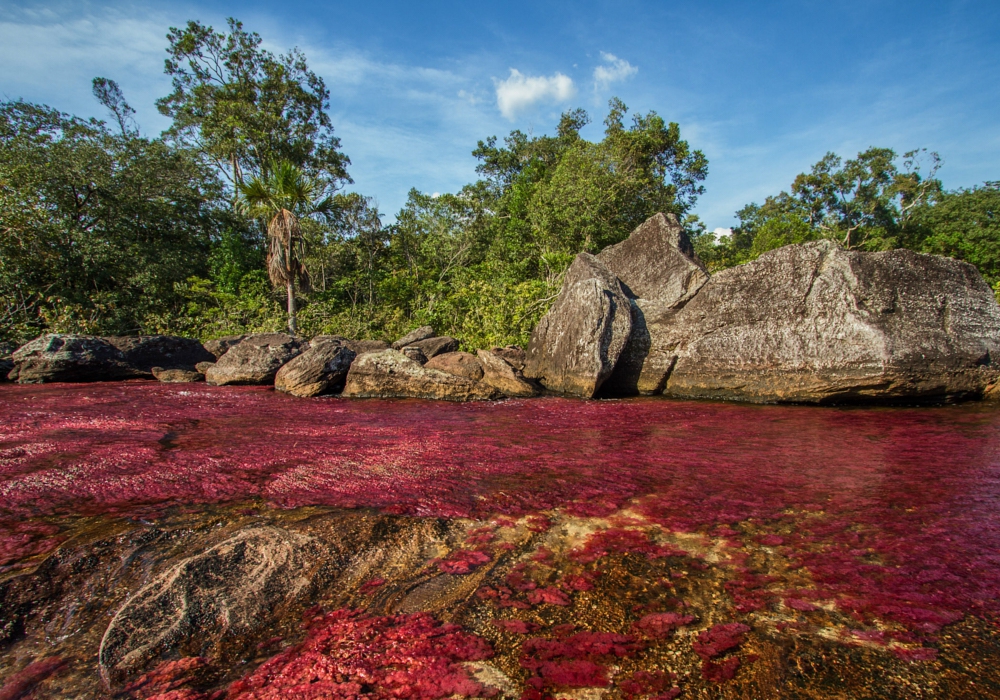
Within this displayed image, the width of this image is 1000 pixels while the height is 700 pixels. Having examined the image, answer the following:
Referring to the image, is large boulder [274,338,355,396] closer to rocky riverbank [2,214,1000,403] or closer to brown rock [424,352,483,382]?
rocky riverbank [2,214,1000,403]

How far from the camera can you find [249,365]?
31.1ft

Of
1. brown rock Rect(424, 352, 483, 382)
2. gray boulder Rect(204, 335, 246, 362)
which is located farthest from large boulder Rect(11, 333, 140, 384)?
brown rock Rect(424, 352, 483, 382)

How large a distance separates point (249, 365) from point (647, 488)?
8.37 m

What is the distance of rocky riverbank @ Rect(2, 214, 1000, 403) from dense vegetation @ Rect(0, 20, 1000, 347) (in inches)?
145

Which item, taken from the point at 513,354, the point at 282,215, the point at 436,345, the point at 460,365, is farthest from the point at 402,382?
the point at 282,215

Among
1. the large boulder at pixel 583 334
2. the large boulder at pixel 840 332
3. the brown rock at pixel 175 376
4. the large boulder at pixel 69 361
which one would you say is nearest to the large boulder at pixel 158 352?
the large boulder at pixel 69 361

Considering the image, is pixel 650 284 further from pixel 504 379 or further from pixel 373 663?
pixel 373 663

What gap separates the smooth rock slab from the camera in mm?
1688

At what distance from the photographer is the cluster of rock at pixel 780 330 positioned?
6574 mm

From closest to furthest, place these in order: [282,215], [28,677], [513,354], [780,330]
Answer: [28,677] → [780,330] → [513,354] → [282,215]

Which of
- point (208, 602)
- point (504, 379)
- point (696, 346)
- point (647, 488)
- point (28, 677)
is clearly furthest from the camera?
point (504, 379)

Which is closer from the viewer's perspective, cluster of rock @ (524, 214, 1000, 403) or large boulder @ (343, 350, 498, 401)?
cluster of rock @ (524, 214, 1000, 403)

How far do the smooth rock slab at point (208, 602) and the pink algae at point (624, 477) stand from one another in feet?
2.53

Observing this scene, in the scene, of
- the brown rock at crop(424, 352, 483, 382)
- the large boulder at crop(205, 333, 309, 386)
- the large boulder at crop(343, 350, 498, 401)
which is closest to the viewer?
the large boulder at crop(343, 350, 498, 401)
